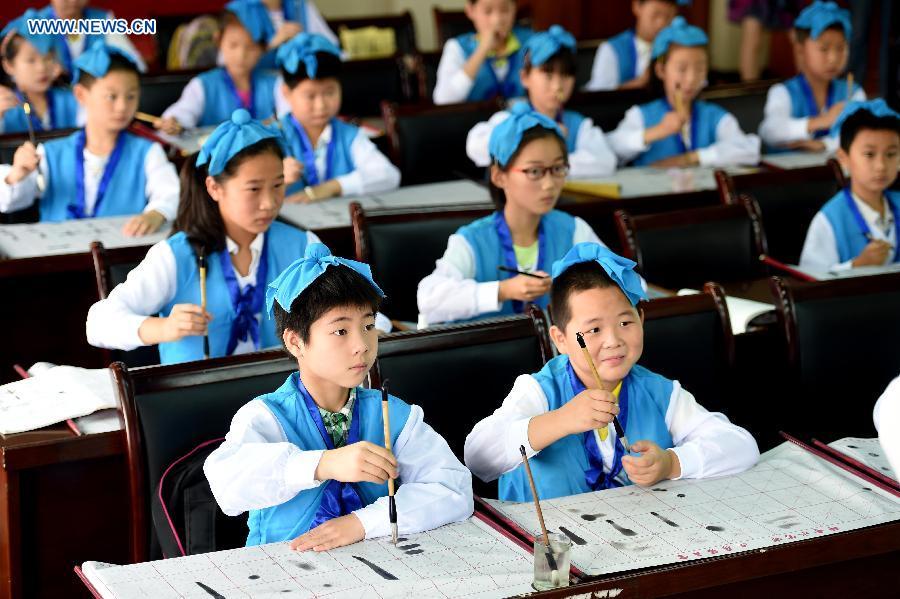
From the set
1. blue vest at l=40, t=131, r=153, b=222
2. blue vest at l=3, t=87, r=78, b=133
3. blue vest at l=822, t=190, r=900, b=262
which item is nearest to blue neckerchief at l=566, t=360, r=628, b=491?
blue vest at l=822, t=190, r=900, b=262

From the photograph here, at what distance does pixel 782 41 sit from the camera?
8.17 metres

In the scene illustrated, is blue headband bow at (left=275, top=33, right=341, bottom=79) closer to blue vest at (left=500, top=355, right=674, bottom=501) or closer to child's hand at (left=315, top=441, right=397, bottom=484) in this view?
blue vest at (left=500, top=355, right=674, bottom=501)

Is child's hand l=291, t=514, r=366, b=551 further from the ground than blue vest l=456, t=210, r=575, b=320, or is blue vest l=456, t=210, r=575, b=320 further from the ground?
blue vest l=456, t=210, r=575, b=320

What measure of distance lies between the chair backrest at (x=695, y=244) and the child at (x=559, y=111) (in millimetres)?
1081

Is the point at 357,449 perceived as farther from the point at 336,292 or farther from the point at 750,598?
the point at 750,598

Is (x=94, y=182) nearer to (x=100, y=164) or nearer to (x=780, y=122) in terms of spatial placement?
(x=100, y=164)

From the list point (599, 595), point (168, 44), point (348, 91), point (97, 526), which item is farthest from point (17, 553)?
point (168, 44)

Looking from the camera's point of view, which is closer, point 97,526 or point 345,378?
point 345,378

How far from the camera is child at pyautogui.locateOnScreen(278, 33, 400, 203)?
14.4 feet

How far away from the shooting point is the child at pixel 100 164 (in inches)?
161

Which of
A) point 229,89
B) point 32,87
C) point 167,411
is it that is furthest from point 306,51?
point 167,411

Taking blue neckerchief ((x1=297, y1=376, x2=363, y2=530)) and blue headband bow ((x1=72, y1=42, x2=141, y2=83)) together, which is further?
blue headband bow ((x1=72, y1=42, x2=141, y2=83))

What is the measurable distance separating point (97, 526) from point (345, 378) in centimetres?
68

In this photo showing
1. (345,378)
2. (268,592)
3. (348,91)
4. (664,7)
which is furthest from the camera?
(664,7)
